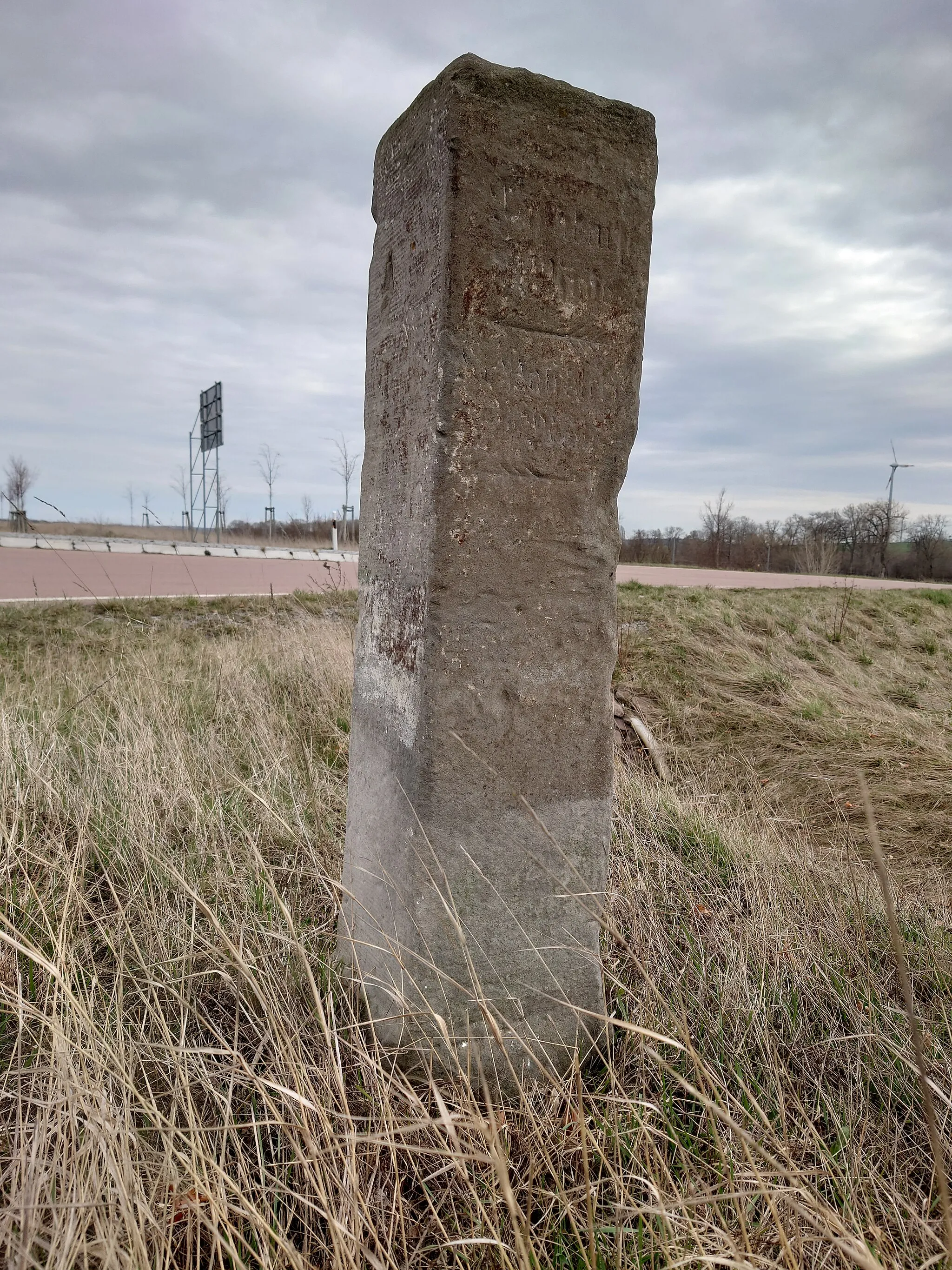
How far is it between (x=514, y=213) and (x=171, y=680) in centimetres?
430

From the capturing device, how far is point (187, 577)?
12742 millimetres

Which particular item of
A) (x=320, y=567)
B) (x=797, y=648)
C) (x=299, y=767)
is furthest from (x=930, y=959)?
(x=320, y=567)

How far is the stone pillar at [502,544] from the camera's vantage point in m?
1.99

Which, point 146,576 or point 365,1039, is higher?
point 146,576

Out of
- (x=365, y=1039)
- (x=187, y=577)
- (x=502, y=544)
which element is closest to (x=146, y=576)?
(x=187, y=577)

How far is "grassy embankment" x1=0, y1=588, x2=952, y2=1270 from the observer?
145 centimetres

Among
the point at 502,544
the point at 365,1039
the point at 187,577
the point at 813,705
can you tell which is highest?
the point at 502,544

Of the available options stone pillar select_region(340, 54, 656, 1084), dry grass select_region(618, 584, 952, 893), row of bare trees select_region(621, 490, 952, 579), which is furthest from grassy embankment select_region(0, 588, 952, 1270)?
row of bare trees select_region(621, 490, 952, 579)

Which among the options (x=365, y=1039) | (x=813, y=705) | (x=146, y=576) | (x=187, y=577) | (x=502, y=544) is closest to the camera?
(x=502, y=544)

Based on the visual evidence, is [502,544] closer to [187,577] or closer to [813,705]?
[813,705]

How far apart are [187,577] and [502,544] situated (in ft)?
37.9

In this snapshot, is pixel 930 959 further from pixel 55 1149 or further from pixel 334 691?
pixel 334 691

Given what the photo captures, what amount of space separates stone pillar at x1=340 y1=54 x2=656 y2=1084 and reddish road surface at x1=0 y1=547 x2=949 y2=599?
6.10 metres

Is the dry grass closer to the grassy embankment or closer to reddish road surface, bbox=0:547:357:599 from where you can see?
the grassy embankment
